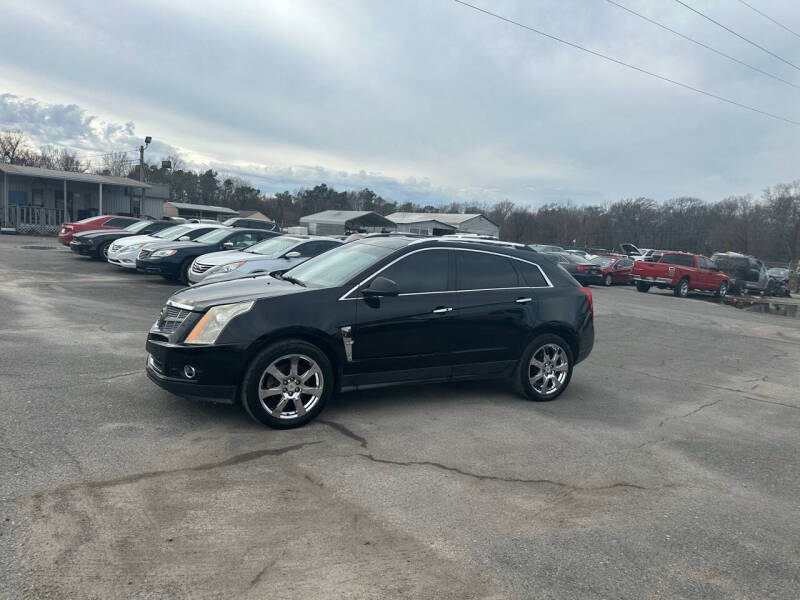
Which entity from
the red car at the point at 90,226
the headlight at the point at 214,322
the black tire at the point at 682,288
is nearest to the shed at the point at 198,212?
the red car at the point at 90,226

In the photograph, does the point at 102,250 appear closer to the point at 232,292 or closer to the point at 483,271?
the point at 232,292

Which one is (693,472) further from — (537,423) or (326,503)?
(326,503)

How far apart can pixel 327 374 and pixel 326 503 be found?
1.57 m

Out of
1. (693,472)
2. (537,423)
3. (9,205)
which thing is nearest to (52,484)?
(537,423)

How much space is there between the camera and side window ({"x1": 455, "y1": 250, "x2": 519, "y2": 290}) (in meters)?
6.21

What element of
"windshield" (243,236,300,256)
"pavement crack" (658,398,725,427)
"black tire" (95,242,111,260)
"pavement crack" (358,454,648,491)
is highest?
"windshield" (243,236,300,256)

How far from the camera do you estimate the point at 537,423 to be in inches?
231

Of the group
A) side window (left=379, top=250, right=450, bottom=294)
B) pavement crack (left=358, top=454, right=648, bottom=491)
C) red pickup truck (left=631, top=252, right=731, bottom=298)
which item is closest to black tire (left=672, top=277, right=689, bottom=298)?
red pickup truck (left=631, top=252, right=731, bottom=298)

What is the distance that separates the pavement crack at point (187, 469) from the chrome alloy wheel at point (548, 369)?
9.15 feet

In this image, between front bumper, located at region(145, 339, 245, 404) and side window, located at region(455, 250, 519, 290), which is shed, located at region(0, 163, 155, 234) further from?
side window, located at region(455, 250, 519, 290)

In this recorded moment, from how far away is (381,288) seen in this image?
5465mm

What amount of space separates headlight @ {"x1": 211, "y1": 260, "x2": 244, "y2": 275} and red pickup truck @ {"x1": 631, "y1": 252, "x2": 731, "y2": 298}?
1899 centimetres

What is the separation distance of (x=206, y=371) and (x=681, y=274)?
2389 centimetres

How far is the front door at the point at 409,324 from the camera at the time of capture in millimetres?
5508
